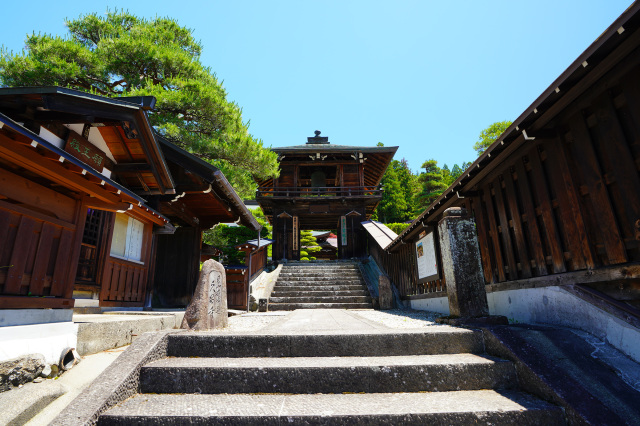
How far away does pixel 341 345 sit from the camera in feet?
10.4

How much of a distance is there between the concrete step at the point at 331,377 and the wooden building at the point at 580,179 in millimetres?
1449

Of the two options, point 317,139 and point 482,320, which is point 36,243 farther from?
point 317,139

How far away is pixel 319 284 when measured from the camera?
1200cm

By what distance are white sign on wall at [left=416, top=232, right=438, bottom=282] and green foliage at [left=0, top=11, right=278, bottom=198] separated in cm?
664

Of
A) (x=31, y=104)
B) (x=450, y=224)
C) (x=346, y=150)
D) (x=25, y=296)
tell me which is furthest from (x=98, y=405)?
(x=346, y=150)

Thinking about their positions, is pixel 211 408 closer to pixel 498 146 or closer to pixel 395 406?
pixel 395 406

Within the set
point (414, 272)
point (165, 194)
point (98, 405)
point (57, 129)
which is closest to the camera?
point (98, 405)

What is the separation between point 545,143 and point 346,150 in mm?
15612

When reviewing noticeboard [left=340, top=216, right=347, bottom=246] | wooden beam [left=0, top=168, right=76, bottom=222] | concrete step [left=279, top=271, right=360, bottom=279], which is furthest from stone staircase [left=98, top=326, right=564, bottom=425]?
noticeboard [left=340, top=216, right=347, bottom=246]

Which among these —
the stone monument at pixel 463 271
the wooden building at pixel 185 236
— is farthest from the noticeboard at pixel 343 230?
the stone monument at pixel 463 271

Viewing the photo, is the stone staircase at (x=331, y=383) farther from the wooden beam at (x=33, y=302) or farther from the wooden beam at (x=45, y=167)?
the wooden beam at (x=45, y=167)

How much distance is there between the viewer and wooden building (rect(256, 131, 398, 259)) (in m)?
18.7

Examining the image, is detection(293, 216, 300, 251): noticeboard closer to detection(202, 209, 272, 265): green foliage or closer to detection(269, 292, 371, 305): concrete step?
detection(202, 209, 272, 265): green foliage

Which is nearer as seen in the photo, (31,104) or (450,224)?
(450,224)
